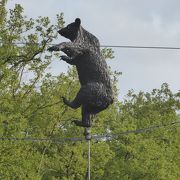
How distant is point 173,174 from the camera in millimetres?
28031

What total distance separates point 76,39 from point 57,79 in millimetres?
21081

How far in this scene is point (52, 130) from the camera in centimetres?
2675

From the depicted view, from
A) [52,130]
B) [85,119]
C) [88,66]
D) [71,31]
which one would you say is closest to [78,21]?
[71,31]

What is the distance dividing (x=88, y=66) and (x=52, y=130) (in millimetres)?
22118

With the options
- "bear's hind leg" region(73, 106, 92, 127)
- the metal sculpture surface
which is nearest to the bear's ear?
the metal sculpture surface

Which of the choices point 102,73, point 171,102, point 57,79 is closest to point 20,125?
point 57,79

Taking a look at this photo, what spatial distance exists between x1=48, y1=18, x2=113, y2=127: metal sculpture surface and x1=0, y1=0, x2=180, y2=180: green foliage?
440 inches

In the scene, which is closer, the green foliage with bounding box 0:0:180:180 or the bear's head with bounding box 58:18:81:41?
the bear's head with bounding box 58:18:81:41

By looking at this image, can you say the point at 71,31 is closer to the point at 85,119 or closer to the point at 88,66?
the point at 88,66

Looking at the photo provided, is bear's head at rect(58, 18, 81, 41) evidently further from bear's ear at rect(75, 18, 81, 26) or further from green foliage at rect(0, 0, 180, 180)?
green foliage at rect(0, 0, 180, 180)

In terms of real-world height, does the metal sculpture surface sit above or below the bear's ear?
below

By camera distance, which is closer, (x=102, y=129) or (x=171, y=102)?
(x=102, y=129)

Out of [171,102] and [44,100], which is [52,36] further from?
[171,102]

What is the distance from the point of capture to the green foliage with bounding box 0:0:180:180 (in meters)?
19.3
